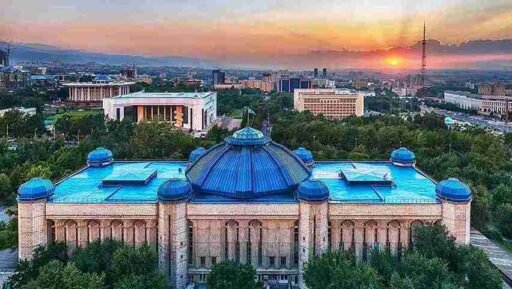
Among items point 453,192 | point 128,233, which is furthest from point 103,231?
point 453,192

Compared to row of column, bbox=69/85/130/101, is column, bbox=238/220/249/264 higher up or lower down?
lower down

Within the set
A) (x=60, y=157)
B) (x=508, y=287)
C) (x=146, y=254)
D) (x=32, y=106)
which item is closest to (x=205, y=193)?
(x=146, y=254)

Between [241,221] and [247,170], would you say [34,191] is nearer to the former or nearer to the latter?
[241,221]

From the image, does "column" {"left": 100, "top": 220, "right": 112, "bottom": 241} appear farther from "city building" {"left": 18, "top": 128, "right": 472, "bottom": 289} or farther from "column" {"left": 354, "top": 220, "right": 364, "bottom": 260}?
"column" {"left": 354, "top": 220, "right": 364, "bottom": 260}

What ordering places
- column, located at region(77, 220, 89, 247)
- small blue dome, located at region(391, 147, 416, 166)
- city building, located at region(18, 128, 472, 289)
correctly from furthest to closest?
1. small blue dome, located at region(391, 147, 416, 166)
2. column, located at region(77, 220, 89, 247)
3. city building, located at region(18, 128, 472, 289)

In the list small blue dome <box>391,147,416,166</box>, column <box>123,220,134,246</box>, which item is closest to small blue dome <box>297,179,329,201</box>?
column <box>123,220,134,246</box>

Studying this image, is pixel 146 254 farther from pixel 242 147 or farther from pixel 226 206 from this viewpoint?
pixel 242 147
